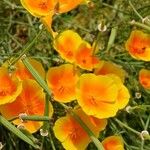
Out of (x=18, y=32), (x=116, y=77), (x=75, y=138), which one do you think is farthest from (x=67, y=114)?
(x=18, y=32)

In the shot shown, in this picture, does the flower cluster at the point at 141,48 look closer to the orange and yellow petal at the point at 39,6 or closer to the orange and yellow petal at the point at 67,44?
the orange and yellow petal at the point at 67,44

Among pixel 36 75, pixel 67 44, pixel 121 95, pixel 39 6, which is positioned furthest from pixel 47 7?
pixel 121 95

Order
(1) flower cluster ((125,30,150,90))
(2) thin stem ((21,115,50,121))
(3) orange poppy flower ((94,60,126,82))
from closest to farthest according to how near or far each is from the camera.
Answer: (2) thin stem ((21,115,50,121)) → (3) orange poppy flower ((94,60,126,82)) → (1) flower cluster ((125,30,150,90))

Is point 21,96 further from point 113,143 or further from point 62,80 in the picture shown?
point 113,143

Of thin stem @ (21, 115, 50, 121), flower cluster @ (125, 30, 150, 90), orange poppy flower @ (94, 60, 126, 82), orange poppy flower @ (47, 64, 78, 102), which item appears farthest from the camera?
flower cluster @ (125, 30, 150, 90)

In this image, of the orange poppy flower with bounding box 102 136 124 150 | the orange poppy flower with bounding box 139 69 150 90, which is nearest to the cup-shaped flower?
the orange poppy flower with bounding box 102 136 124 150

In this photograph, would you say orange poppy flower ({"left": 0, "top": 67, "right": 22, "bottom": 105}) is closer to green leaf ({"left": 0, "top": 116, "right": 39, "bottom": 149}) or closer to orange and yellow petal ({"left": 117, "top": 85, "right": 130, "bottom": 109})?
green leaf ({"left": 0, "top": 116, "right": 39, "bottom": 149})

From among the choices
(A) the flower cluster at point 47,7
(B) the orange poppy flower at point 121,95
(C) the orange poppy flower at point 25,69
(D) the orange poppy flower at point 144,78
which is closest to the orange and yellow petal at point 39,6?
(A) the flower cluster at point 47,7
